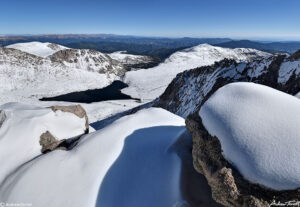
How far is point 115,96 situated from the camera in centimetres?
5881

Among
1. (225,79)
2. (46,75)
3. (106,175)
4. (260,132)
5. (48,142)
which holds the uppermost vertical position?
(260,132)

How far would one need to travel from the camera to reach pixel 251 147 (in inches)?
248

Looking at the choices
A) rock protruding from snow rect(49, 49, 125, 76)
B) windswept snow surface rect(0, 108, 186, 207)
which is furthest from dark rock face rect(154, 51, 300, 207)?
rock protruding from snow rect(49, 49, 125, 76)

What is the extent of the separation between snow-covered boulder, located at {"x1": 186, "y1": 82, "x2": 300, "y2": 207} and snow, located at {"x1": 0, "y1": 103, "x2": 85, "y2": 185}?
11.3m

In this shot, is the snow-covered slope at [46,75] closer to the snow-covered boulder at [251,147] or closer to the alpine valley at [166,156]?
the alpine valley at [166,156]

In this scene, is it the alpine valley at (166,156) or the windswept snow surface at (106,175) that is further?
the windswept snow surface at (106,175)

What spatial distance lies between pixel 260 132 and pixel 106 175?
7.60 metres

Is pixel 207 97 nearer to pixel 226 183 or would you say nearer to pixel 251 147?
pixel 251 147

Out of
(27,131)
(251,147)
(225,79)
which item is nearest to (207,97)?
(225,79)

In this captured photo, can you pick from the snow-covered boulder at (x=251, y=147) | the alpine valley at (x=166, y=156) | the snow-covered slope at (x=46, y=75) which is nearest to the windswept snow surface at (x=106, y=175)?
the alpine valley at (x=166, y=156)

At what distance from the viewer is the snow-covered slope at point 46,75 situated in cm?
5650

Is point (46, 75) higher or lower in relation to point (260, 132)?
lower

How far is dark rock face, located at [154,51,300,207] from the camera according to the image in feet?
19.2

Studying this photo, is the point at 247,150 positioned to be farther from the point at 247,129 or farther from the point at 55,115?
the point at 55,115
